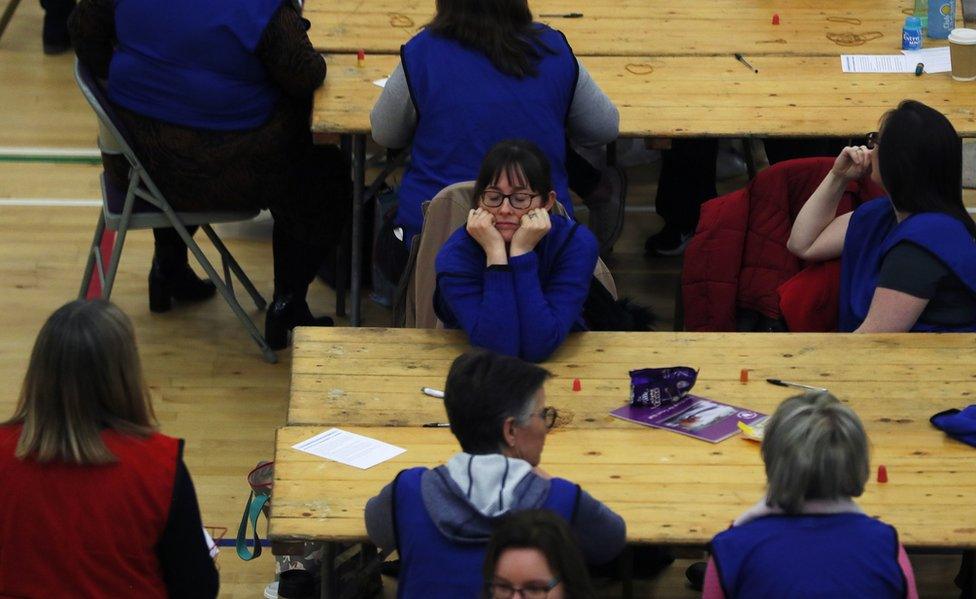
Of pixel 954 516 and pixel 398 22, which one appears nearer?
pixel 954 516

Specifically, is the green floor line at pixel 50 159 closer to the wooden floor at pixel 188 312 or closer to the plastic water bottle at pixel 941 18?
the wooden floor at pixel 188 312

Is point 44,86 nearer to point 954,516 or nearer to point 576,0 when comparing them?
point 576,0

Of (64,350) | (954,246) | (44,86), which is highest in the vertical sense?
(64,350)

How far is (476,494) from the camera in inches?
100

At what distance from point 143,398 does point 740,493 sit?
3.69ft

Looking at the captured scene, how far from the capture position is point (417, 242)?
4.08 metres

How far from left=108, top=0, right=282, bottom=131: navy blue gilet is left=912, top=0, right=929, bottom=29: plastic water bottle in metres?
2.22

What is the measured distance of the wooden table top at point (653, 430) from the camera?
9.47ft

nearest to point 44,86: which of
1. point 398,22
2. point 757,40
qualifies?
point 398,22

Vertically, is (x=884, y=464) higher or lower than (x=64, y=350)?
lower

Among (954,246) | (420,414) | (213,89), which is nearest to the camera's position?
(420,414)

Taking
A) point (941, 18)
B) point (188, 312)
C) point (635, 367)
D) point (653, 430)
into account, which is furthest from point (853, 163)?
point (188, 312)

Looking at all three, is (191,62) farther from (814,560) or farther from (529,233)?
(814,560)

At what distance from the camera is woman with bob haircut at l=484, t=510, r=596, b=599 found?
2.27 metres
